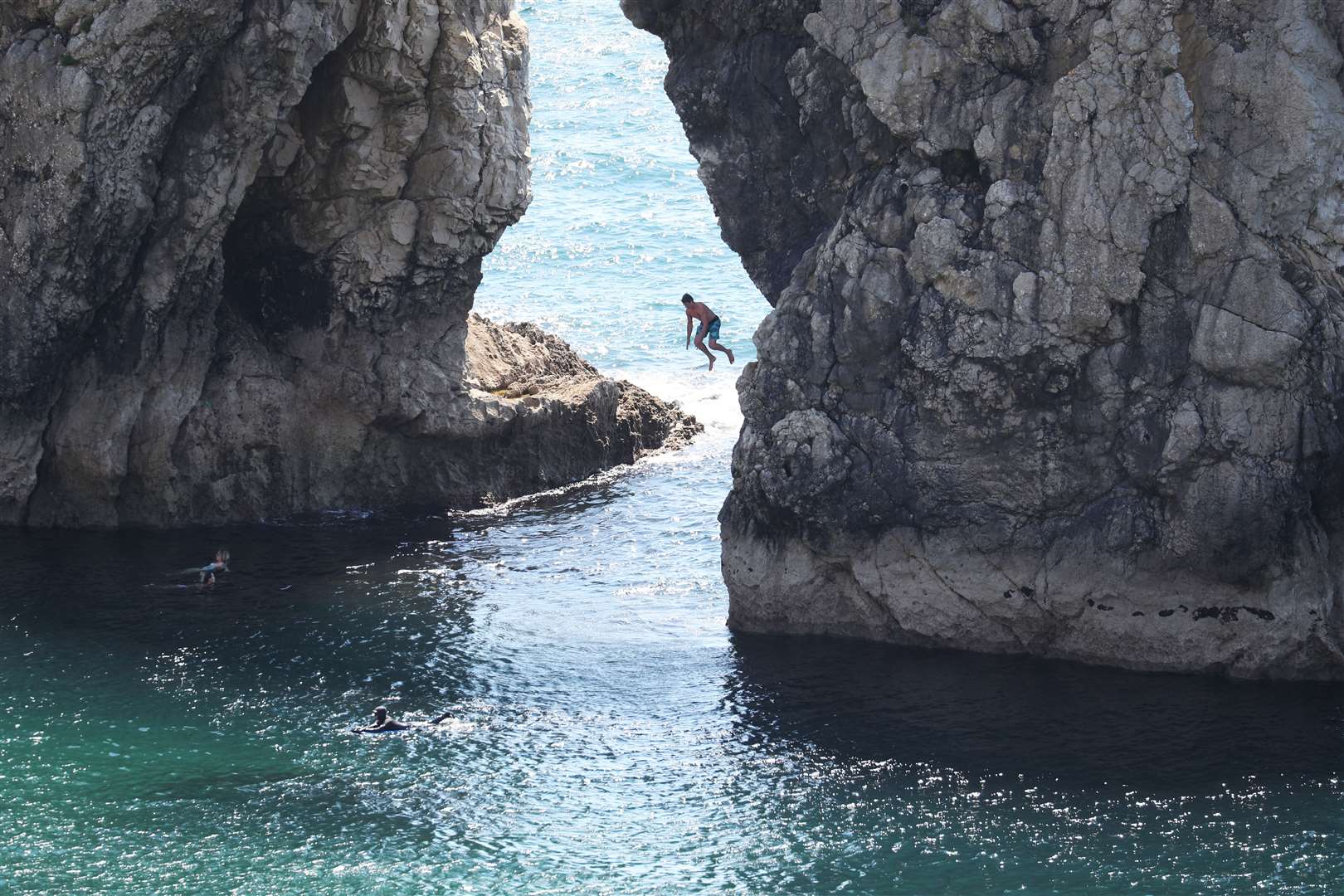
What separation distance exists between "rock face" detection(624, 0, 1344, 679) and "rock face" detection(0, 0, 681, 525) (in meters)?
9.29

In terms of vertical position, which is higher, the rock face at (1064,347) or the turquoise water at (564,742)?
the rock face at (1064,347)

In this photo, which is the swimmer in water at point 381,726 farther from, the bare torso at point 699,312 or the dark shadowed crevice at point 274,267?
the dark shadowed crevice at point 274,267

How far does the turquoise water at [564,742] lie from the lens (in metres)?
22.7

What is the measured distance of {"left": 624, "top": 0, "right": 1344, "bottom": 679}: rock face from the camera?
27.2m

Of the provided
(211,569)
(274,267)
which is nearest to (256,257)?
Result: (274,267)

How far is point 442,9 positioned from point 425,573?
12061mm

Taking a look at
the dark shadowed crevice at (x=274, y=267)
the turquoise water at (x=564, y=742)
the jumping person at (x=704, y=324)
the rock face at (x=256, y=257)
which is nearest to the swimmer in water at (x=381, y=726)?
the turquoise water at (x=564, y=742)

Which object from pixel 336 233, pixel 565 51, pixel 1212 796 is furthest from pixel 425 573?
pixel 565 51

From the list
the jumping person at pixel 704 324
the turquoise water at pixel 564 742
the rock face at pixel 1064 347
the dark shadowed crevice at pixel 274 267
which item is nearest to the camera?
the turquoise water at pixel 564 742

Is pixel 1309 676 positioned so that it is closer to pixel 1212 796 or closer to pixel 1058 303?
pixel 1212 796

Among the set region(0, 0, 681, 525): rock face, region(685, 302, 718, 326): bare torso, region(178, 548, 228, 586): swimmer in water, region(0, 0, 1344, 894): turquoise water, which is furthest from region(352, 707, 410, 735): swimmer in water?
region(685, 302, 718, 326): bare torso

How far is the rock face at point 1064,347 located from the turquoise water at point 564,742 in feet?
4.42

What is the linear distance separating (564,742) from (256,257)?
16086 mm

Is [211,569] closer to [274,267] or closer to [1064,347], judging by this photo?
[274,267]
